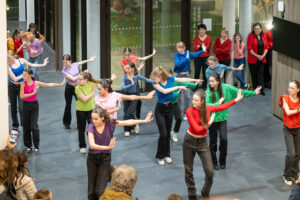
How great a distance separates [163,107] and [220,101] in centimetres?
104

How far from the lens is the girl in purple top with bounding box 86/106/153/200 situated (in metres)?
8.38

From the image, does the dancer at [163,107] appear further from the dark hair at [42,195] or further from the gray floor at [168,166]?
the dark hair at [42,195]

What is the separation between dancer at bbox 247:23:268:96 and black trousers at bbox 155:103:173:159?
16.6 ft

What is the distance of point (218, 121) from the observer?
10273 mm

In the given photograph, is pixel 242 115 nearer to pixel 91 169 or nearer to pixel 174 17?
pixel 174 17

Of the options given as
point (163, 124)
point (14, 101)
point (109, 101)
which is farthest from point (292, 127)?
point (14, 101)

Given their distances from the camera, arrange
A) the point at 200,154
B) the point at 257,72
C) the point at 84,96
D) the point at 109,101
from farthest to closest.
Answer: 1. the point at 257,72
2. the point at 84,96
3. the point at 109,101
4. the point at 200,154

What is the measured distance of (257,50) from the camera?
15.0 meters

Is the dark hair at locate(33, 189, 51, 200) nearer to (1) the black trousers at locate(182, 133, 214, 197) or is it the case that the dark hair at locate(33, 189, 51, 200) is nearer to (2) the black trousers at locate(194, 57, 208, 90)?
A: (1) the black trousers at locate(182, 133, 214, 197)

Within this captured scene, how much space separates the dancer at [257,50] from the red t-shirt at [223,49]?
499mm

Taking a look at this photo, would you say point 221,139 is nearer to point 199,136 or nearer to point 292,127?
point 292,127

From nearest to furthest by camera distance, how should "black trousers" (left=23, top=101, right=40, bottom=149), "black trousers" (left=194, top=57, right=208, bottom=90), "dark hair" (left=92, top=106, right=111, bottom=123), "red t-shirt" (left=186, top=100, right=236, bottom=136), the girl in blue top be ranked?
1. "dark hair" (left=92, top=106, right=111, bottom=123)
2. "red t-shirt" (left=186, top=100, right=236, bottom=136)
3. "black trousers" (left=23, top=101, right=40, bottom=149)
4. the girl in blue top
5. "black trousers" (left=194, top=57, right=208, bottom=90)

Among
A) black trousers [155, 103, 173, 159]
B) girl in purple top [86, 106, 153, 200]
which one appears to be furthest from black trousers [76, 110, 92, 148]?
girl in purple top [86, 106, 153, 200]

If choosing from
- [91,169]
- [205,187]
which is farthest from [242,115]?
[91,169]
